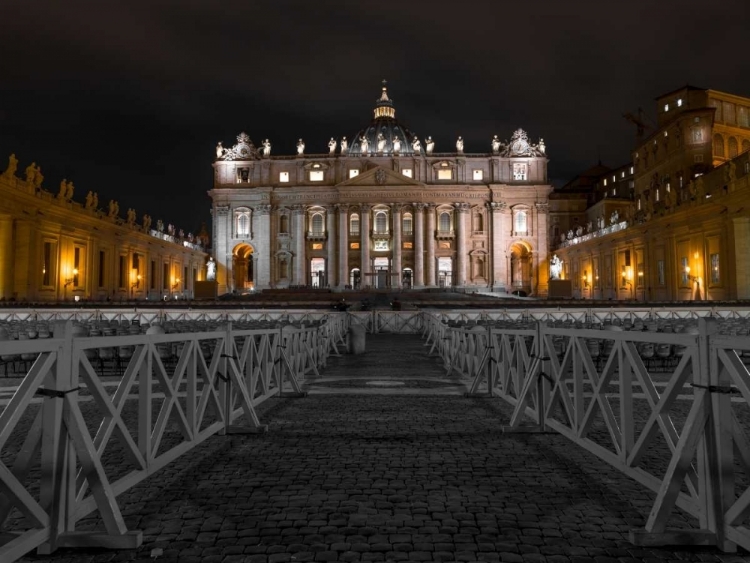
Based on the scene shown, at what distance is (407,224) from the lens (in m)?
81.7

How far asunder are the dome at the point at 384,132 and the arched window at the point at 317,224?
2048 cm

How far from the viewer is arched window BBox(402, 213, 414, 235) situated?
81438mm

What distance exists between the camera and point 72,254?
4481 cm

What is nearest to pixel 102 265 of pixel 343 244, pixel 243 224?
pixel 243 224

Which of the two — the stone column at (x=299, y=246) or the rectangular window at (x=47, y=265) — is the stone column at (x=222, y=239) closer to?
the stone column at (x=299, y=246)

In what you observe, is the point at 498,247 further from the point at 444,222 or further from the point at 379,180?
the point at 379,180

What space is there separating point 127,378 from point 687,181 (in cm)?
5986

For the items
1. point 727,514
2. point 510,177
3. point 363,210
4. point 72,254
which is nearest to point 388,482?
point 727,514

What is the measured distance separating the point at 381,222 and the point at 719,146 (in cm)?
4242

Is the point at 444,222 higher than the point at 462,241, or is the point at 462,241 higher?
the point at 444,222

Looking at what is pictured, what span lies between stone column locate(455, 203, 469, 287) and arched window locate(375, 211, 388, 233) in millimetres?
10273

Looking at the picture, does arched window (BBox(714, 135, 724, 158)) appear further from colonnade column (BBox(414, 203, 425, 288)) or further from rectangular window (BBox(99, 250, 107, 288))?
rectangular window (BBox(99, 250, 107, 288))

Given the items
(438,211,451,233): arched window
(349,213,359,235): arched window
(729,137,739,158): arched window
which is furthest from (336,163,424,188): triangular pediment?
(729,137,739,158): arched window

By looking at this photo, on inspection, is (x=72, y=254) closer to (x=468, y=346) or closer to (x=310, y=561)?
(x=468, y=346)
